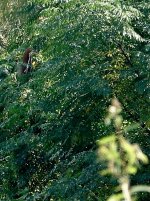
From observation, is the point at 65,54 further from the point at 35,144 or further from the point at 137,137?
the point at 35,144

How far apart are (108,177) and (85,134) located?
21.1 inches

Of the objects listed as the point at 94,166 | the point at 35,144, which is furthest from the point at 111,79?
the point at 35,144

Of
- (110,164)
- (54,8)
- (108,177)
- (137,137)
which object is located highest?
(54,8)

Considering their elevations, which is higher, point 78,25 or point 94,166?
point 78,25

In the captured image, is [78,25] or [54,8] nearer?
[78,25]

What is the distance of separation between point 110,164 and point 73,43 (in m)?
2.93

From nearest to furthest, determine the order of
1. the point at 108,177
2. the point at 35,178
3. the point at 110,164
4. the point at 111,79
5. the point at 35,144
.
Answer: the point at 110,164 < the point at 108,177 < the point at 111,79 < the point at 35,144 < the point at 35,178

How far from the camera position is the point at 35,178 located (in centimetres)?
612

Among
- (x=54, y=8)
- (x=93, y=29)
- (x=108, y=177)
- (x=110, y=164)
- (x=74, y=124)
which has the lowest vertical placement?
(x=110, y=164)

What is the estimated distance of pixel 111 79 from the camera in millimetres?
3715

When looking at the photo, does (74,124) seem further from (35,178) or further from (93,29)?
(35,178)

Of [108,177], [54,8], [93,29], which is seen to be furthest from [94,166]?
[54,8]

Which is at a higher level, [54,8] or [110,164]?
[54,8]

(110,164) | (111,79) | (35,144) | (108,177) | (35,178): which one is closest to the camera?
(110,164)
